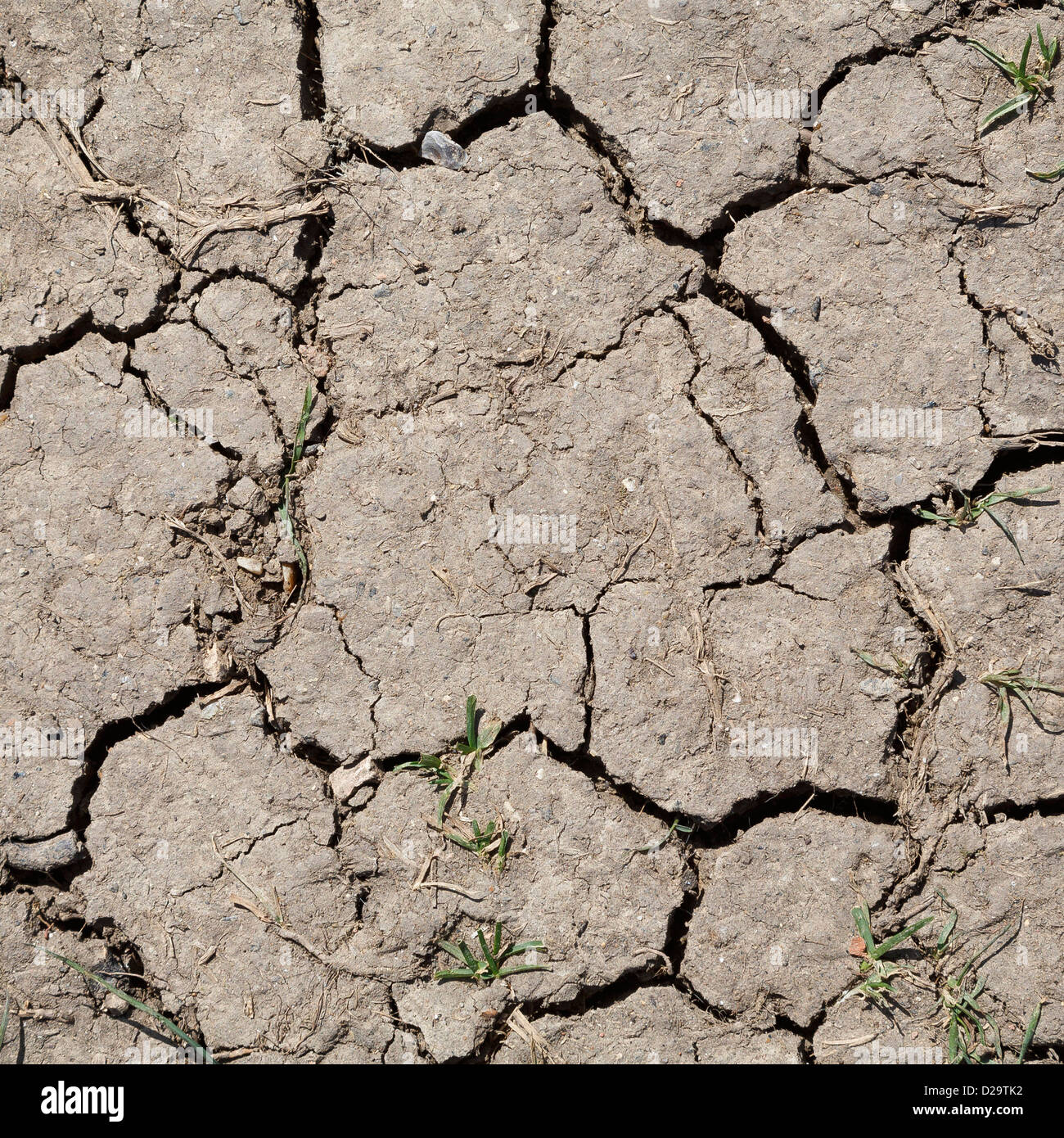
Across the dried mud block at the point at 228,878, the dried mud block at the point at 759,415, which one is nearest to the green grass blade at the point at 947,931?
the dried mud block at the point at 759,415

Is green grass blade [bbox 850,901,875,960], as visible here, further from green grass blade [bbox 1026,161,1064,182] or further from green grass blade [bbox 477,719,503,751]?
green grass blade [bbox 1026,161,1064,182]

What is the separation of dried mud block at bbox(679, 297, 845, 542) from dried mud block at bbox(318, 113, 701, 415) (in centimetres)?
18

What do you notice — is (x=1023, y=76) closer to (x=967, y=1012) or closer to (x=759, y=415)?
(x=759, y=415)

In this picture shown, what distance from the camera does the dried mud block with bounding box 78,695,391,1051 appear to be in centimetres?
256

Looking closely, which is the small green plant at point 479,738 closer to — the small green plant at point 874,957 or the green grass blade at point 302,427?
the green grass blade at point 302,427

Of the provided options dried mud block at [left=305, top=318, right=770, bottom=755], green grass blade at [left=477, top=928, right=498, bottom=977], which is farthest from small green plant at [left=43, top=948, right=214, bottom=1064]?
dried mud block at [left=305, top=318, right=770, bottom=755]

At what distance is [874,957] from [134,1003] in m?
2.07

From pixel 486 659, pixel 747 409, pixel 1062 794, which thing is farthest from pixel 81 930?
pixel 1062 794

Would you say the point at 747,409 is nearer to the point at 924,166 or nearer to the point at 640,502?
the point at 640,502

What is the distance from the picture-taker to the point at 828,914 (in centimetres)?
256

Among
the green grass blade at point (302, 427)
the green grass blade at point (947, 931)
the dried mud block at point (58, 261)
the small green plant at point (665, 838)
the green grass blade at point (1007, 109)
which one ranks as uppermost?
the green grass blade at point (1007, 109)

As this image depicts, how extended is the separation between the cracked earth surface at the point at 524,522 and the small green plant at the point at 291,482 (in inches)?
0.7

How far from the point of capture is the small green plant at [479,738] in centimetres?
260
